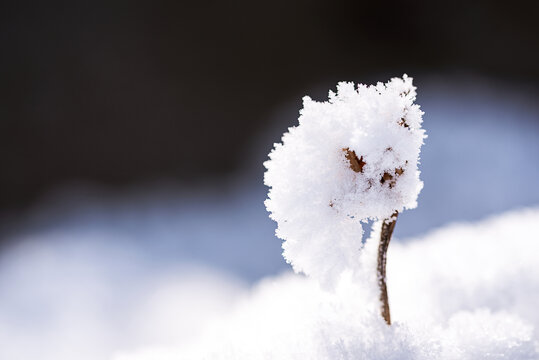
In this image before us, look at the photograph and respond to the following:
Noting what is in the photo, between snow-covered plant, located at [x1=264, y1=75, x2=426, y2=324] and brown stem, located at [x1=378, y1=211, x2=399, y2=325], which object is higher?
snow-covered plant, located at [x1=264, y1=75, x2=426, y2=324]

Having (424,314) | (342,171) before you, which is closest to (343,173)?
(342,171)

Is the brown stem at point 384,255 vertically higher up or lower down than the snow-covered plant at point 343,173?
lower down

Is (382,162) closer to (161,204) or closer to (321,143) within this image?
(321,143)

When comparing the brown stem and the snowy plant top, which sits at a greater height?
the snowy plant top

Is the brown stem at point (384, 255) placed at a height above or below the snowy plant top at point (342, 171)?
Answer: below

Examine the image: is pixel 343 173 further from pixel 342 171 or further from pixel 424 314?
pixel 424 314
